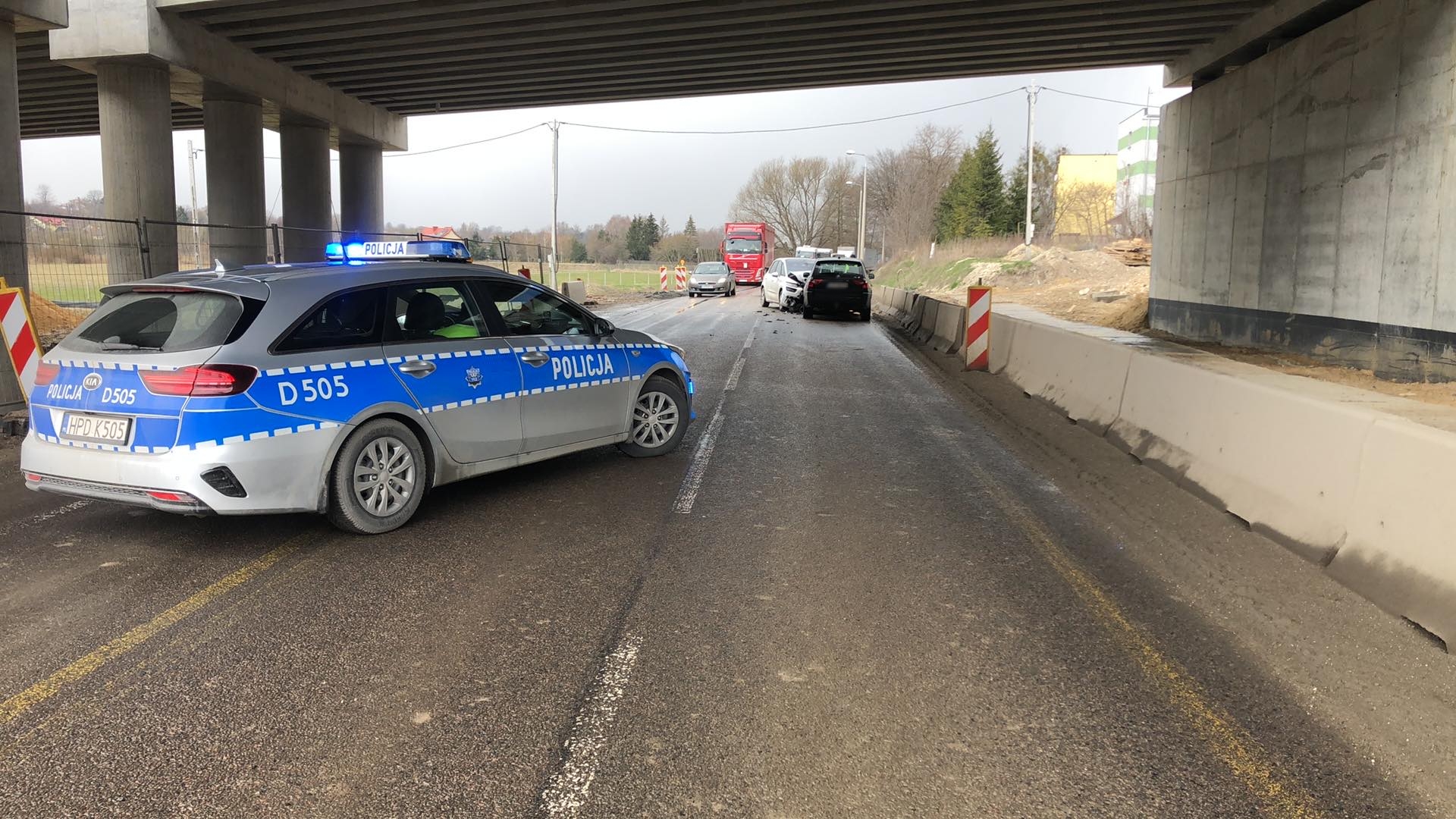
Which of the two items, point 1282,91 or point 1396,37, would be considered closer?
point 1396,37

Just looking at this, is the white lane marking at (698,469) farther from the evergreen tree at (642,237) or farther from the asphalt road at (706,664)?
the evergreen tree at (642,237)

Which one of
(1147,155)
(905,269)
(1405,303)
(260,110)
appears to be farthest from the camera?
(1147,155)

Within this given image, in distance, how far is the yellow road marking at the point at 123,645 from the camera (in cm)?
354

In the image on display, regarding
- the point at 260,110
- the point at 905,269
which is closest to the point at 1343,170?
the point at 260,110

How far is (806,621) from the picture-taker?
4438 mm

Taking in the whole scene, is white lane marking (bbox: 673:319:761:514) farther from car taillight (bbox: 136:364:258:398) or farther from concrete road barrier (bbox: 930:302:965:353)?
concrete road barrier (bbox: 930:302:965:353)

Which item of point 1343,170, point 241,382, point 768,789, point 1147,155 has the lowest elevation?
point 768,789

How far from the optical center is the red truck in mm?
53375

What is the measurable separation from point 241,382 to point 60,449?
123 cm

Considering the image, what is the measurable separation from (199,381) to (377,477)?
45.1 inches

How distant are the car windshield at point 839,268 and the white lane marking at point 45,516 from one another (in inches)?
830

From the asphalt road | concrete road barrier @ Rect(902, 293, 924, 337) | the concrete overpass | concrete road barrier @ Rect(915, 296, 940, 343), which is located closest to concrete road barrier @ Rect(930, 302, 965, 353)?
concrete road barrier @ Rect(915, 296, 940, 343)

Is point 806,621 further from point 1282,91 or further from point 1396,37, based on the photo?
point 1282,91

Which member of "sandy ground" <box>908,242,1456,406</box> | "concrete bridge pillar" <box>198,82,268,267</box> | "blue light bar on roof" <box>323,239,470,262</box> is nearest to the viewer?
"blue light bar on roof" <box>323,239,470,262</box>
